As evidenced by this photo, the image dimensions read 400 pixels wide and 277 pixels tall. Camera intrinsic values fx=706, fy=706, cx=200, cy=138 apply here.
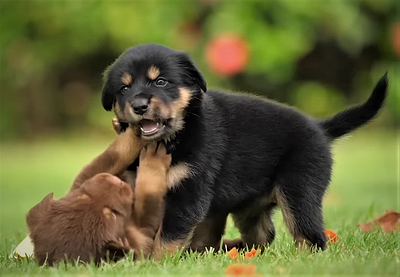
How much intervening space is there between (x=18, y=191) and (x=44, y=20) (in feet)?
19.8

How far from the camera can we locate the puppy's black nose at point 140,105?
3711 mm

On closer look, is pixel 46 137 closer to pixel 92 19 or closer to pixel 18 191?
pixel 92 19

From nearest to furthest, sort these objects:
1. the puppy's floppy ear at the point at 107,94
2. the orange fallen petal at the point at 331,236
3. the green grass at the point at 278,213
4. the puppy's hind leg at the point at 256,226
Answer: the green grass at the point at 278,213
the puppy's floppy ear at the point at 107,94
the orange fallen petal at the point at 331,236
the puppy's hind leg at the point at 256,226

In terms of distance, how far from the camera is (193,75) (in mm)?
4047

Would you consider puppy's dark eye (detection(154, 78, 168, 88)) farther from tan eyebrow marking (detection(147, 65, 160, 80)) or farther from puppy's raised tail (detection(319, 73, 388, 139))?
puppy's raised tail (detection(319, 73, 388, 139))

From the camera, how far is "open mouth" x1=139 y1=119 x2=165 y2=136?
3838 mm

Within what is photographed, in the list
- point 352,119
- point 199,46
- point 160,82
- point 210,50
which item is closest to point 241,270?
point 160,82

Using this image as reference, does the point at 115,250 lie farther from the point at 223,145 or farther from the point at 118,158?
the point at 223,145

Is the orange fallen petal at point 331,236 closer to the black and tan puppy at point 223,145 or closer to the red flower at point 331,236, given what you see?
the red flower at point 331,236

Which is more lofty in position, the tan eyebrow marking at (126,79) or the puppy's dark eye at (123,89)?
the tan eyebrow marking at (126,79)

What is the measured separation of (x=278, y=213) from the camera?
4.81 meters

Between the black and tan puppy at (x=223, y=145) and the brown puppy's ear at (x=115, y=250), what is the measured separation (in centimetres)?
26

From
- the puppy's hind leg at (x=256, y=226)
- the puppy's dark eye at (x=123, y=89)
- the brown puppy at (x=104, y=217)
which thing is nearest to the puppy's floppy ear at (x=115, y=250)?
the brown puppy at (x=104, y=217)

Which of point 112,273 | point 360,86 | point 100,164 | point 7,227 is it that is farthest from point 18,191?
point 360,86
